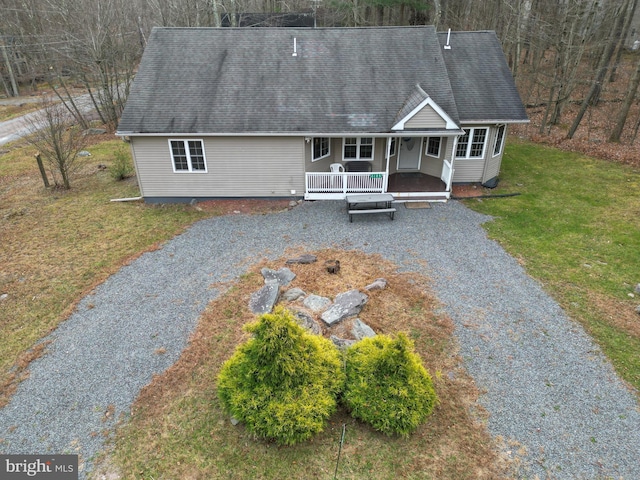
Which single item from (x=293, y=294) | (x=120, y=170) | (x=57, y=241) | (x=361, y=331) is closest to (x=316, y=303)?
(x=293, y=294)

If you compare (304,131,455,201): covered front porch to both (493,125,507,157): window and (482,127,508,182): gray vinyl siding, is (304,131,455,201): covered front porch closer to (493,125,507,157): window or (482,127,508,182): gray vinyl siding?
(482,127,508,182): gray vinyl siding

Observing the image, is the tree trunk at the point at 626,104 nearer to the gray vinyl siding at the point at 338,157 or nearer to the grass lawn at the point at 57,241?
the gray vinyl siding at the point at 338,157

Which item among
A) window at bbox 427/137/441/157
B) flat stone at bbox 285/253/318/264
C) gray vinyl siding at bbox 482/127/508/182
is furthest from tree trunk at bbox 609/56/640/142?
flat stone at bbox 285/253/318/264

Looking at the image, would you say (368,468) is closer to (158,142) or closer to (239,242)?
(239,242)

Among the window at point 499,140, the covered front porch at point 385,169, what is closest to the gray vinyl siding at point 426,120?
the covered front porch at point 385,169

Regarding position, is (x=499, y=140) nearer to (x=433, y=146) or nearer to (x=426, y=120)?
(x=433, y=146)
